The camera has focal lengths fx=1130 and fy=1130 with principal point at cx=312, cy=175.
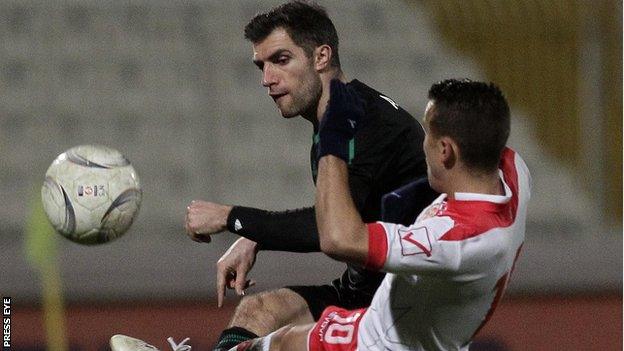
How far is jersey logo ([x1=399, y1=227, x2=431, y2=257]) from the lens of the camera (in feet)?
8.67

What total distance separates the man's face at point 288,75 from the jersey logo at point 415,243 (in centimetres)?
99

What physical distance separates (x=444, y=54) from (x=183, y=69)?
162 cm

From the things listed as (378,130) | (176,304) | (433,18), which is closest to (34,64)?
(176,304)

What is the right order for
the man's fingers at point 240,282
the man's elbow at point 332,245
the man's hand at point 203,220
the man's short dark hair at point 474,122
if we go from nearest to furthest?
the man's elbow at point 332,245 → the man's short dark hair at point 474,122 → the man's hand at point 203,220 → the man's fingers at point 240,282

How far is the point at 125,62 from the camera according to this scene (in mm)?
6848

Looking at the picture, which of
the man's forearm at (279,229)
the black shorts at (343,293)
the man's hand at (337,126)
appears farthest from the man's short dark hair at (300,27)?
the man's hand at (337,126)

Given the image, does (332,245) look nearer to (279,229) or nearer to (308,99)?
(279,229)

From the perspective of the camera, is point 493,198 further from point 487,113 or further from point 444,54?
point 444,54

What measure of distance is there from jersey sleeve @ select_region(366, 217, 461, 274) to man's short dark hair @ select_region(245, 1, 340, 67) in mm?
1105

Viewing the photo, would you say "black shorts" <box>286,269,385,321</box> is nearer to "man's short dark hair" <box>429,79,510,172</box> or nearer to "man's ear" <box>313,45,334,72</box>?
"man's ear" <box>313,45,334,72</box>

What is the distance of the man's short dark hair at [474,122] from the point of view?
271 centimetres

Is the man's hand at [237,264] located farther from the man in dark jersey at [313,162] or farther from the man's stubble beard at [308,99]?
the man's stubble beard at [308,99]

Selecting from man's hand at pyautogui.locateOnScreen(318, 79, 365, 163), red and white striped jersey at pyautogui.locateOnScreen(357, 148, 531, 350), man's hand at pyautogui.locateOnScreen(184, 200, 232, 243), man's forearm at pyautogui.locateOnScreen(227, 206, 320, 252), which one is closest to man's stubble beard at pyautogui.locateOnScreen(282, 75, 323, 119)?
man's forearm at pyautogui.locateOnScreen(227, 206, 320, 252)

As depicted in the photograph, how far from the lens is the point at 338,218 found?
8.45 feet
